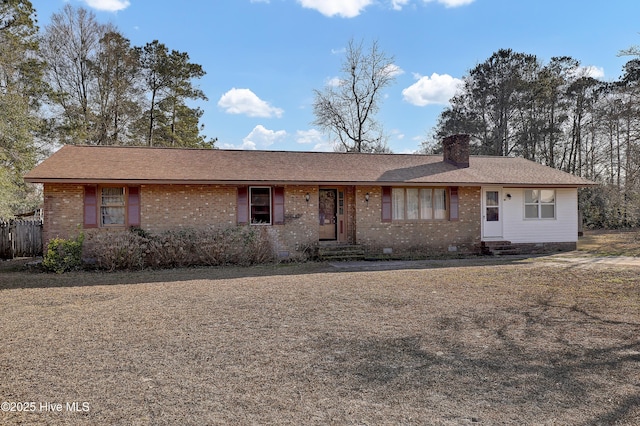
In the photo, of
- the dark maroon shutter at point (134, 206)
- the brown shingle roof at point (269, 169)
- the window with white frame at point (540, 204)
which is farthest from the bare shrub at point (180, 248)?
the window with white frame at point (540, 204)

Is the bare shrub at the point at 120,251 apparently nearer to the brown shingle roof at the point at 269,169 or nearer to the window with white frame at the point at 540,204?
the brown shingle roof at the point at 269,169

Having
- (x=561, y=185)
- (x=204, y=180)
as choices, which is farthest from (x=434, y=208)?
(x=204, y=180)

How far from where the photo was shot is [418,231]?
15516 mm

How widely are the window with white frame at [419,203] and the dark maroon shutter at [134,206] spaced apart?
8838 millimetres

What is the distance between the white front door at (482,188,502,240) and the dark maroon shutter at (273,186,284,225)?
7.95m

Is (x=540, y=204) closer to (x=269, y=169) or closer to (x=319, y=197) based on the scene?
(x=319, y=197)

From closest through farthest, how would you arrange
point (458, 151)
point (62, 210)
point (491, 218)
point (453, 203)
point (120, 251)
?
1. point (120, 251)
2. point (62, 210)
3. point (453, 203)
4. point (491, 218)
5. point (458, 151)

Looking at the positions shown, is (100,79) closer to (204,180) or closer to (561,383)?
(204,180)

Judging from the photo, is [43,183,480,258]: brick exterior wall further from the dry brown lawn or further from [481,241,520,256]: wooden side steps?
the dry brown lawn

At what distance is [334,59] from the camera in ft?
100.0

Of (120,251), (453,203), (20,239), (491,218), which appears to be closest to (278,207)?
(120,251)

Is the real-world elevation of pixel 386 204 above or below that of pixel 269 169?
below

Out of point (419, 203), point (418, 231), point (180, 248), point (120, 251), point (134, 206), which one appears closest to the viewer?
point (120, 251)

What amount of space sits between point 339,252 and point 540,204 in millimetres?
8668
